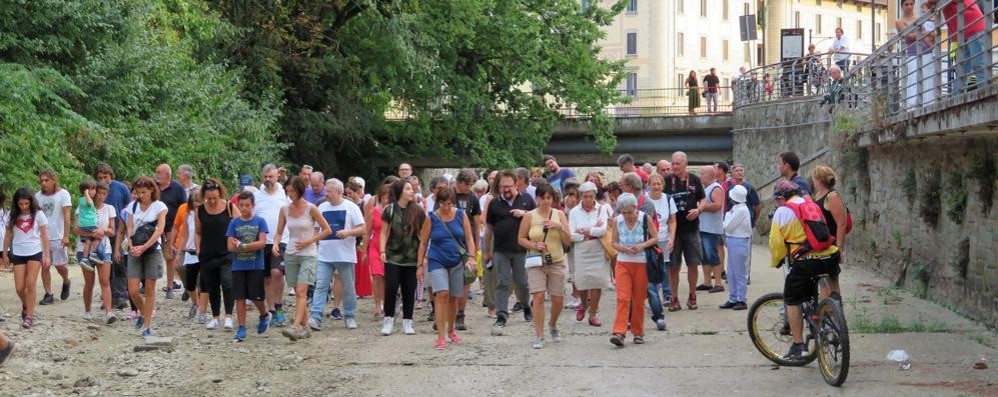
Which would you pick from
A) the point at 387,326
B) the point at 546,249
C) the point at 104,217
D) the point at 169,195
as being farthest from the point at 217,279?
the point at 546,249

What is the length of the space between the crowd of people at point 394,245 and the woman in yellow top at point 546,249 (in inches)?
0.5

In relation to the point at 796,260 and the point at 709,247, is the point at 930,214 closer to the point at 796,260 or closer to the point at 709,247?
the point at 709,247

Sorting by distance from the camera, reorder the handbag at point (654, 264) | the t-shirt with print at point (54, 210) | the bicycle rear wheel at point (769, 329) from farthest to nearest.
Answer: the t-shirt with print at point (54, 210) → the handbag at point (654, 264) → the bicycle rear wheel at point (769, 329)

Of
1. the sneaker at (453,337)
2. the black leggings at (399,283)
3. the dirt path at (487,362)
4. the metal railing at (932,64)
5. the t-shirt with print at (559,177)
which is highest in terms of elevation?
the metal railing at (932,64)

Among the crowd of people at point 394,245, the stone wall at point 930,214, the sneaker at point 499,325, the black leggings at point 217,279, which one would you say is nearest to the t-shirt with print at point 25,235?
the crowd of people at point 394,245

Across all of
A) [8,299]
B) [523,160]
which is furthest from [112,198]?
[523,160]

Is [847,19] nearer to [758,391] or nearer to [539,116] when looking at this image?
[539,116]

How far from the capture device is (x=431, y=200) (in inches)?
639

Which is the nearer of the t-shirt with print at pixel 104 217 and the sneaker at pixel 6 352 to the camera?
the sneaker at pixel 6 352

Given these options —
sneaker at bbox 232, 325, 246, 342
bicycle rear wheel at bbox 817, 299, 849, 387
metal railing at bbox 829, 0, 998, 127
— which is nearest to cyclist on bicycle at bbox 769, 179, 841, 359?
bicycle rear wheel at bbox 817, 299, 849, 387

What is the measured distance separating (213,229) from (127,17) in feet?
45.0

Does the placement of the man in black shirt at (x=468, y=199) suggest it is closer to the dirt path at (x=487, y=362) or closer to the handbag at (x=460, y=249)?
the dirt path at (x=487, y=362)

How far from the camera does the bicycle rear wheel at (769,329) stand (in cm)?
1138

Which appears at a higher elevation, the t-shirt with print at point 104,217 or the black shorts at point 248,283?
the t-shirt with print at point 104,217
